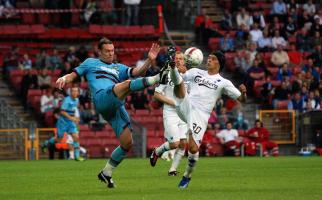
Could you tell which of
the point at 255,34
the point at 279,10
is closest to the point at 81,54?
the point at 255,34

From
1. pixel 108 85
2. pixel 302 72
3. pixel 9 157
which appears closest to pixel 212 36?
pixel 302 72

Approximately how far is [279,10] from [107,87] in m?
25.6

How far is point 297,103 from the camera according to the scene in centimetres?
3484

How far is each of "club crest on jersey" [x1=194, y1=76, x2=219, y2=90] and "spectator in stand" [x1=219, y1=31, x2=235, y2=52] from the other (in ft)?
67.1

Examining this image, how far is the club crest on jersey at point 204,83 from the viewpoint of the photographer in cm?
1678

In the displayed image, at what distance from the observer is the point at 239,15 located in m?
39.1

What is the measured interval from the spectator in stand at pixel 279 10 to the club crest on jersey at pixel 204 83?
→ 77.9ft

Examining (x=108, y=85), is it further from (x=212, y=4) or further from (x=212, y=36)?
(x=212, y=4)

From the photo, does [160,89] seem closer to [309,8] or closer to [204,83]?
[204,83]

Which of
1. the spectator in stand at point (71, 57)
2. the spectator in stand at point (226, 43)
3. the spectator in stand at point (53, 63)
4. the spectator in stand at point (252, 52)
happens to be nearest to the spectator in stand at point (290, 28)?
the spectator in stand at point (252, 52)

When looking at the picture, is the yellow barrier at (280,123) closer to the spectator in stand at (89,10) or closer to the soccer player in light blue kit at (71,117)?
the soccer player in light blue kit at (71,117)

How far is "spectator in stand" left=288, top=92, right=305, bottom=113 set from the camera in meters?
34.7

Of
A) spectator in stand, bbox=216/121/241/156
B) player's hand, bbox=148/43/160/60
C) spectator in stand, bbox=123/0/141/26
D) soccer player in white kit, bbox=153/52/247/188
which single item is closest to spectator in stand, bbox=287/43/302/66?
spectator in stand, bbox=123/0/141/26

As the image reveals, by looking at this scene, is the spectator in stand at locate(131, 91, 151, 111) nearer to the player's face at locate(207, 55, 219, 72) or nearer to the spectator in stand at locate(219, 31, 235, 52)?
the spectator in stand at locate(219, 31, 235, 52)
